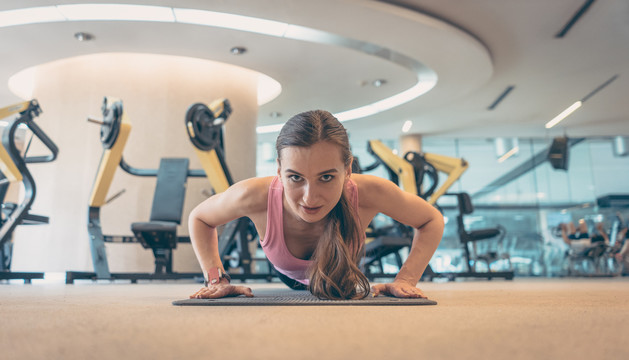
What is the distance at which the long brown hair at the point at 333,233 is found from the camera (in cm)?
138

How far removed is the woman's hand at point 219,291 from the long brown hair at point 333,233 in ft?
0.82

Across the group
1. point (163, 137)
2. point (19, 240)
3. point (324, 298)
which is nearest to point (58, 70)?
point (163, 137)

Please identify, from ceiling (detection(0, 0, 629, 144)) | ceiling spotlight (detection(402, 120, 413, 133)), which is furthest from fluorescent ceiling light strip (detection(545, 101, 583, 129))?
ceiling spotlight (detection(402, 120, 413, 133))

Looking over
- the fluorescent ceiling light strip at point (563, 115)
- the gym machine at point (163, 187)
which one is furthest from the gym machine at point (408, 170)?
the fluorescent ceiling light strip at point (563, 115)

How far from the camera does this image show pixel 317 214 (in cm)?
141

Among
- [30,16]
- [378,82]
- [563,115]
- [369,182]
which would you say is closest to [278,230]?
[369,182]

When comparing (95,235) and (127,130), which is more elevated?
(127,130)

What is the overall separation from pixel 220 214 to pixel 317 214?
405 millimetres

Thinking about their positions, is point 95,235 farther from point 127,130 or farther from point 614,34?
point 614,34

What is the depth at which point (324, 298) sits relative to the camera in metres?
1.53

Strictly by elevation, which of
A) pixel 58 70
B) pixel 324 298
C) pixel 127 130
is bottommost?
pixel 324 298

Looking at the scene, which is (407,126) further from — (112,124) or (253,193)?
(253,193)

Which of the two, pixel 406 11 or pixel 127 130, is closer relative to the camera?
pixel 127 130

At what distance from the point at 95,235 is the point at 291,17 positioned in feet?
8.62
